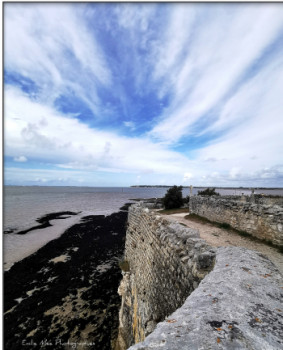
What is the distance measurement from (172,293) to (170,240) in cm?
119

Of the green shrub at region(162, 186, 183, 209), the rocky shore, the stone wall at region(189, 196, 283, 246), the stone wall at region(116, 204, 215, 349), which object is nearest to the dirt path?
the stone wall at region(189, 196, 283, 246)

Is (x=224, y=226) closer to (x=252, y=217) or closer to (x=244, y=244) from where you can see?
(x=252, y=217)

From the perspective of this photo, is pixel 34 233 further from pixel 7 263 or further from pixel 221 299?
pixel 221 299

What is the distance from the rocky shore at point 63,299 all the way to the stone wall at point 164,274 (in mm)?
1857

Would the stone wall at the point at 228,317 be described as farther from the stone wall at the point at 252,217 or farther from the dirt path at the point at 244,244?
the stone wall at the point at 252,217

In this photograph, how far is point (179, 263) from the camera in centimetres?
381

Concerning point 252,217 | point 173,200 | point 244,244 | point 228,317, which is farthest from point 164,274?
point 173,200

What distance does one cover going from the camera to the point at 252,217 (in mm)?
7820

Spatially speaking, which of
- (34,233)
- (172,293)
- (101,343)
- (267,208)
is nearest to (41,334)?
(101,343)

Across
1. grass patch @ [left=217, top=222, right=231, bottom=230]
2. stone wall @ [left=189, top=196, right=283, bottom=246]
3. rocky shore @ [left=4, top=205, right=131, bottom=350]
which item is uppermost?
stone wall @ [left=189, top=196, right=283, bottom=246]

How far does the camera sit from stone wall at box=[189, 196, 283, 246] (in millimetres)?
6594

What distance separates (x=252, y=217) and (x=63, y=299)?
37.4 ft

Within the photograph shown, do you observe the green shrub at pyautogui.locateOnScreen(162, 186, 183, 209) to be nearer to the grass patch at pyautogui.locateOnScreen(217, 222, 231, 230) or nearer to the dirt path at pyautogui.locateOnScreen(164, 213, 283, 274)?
the grass patch at pyautogui.locateOnScreen(217, 222, 231, 230)

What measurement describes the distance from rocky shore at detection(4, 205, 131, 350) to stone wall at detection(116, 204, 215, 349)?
1.86 meters
